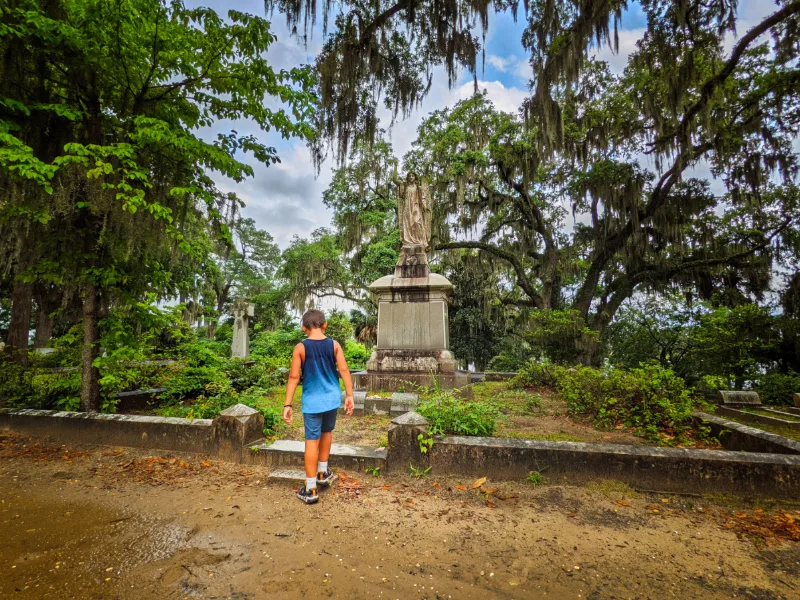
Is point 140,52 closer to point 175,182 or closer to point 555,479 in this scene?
point 175,182

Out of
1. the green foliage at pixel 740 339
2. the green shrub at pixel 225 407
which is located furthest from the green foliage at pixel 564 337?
the green shrub at pixel 225 407

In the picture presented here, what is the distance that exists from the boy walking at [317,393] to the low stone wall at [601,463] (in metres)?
0.70

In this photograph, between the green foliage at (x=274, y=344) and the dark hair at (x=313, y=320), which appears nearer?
the dark hair at (x=313, y=320)

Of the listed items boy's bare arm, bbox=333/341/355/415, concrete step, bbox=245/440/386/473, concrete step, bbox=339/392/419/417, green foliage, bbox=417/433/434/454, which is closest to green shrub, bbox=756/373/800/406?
concrete step, bbox=339/392/419/417

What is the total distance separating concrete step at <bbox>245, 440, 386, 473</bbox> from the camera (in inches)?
145

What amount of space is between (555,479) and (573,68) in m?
8.51

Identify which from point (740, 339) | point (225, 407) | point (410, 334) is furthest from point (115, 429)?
point (740, 339)

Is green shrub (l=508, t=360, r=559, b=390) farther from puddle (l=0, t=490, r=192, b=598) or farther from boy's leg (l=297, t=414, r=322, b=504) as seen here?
puddle (l=0, t=490, r=192, b=598)

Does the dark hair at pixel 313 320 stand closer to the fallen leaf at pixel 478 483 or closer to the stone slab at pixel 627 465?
the stone slab at pixel 627 465

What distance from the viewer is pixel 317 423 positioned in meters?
3.22

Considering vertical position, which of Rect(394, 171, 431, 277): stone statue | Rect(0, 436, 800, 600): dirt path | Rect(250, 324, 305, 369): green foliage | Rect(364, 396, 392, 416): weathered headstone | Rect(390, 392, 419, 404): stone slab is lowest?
Rect(0, 436, 800, 600): dirt path

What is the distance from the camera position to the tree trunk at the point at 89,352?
17.3 ft

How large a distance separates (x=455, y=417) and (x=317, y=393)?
5.58ft

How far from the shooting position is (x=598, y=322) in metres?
14.4
